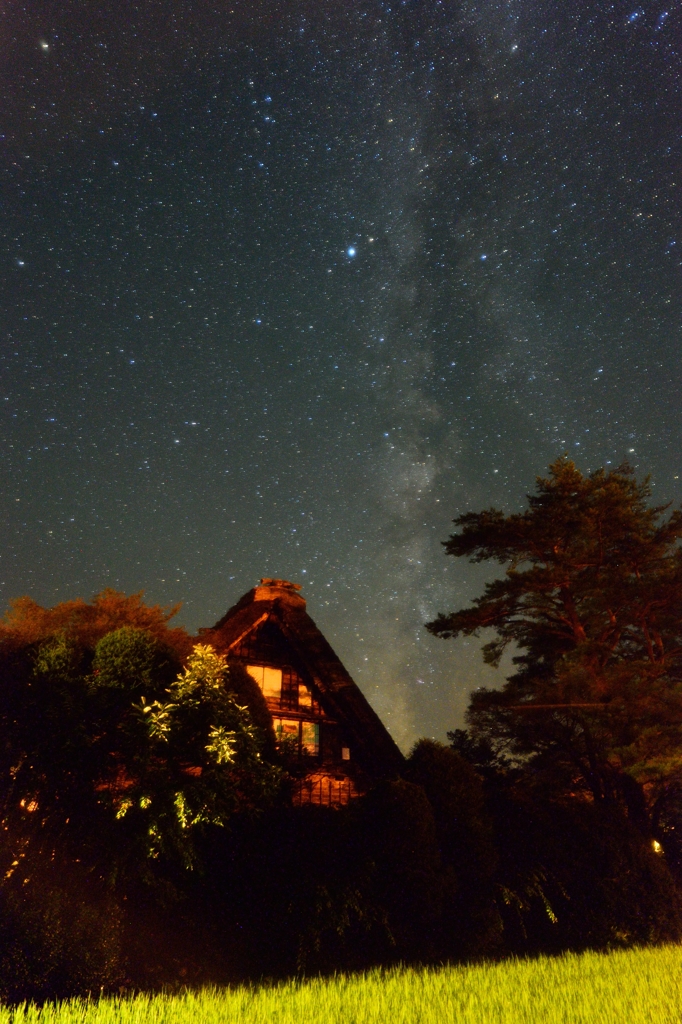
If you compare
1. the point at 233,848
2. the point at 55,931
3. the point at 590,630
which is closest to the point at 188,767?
the point at 233,848

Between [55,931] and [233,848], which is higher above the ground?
[233,848]

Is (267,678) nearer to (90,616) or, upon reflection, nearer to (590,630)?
(90,616)

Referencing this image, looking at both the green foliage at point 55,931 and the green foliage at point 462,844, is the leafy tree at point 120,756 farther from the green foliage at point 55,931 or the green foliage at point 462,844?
the green foliage at point 462,844

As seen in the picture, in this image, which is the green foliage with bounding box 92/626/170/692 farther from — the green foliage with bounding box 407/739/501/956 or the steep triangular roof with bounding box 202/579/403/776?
the steep triangular roof with bounding box 202/579/403/776

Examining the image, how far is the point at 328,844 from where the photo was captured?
10.5m

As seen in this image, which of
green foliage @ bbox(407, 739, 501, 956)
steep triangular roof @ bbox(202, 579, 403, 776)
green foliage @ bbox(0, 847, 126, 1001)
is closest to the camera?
green foliage @ bbox(0, 847, 126, 1001)

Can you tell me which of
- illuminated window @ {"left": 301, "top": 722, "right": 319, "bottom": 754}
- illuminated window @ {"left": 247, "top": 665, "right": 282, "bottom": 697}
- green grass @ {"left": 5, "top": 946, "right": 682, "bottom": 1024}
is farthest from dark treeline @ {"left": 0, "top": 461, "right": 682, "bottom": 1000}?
illuminated window @ {"left": 301, "top": 722, "right": 319, "bottom": 754}

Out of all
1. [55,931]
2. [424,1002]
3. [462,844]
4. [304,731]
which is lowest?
[424,1002]

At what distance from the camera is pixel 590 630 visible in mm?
19328

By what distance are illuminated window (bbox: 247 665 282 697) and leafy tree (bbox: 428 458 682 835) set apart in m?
4.94

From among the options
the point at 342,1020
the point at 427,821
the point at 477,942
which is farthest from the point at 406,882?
the point at 342,1020

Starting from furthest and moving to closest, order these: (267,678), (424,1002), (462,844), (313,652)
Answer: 1. (267,678)
2. (313,652)
3. (462,844)
4. (424,1002)

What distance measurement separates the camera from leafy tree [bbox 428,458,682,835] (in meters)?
16.3

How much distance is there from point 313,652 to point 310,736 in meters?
2.23
